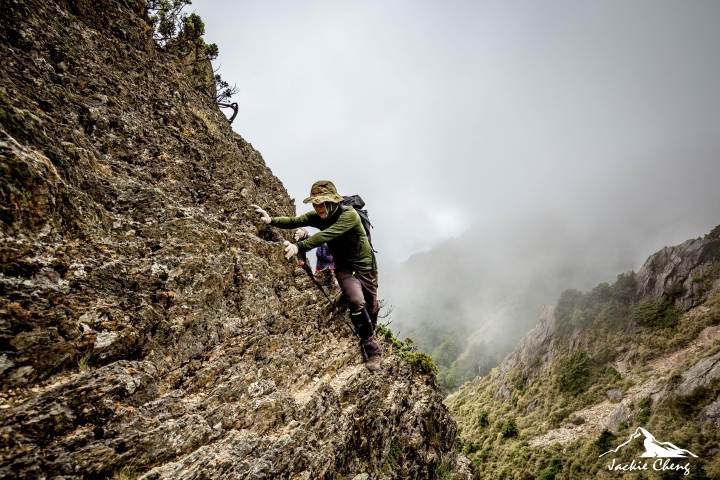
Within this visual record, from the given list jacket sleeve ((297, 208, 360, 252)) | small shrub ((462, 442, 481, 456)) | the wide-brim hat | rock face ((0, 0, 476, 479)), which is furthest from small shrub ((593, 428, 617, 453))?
the wide-brim hat

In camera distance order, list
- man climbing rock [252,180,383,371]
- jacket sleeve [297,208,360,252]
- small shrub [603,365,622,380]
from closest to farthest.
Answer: jacket sleeve [297,208,360,252] < man climbing rock [252,180,383,371] < small shrub [603,365,622,380]

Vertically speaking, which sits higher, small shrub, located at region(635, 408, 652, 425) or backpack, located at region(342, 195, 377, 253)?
backpack, located at region(342, 195, 377, 253)

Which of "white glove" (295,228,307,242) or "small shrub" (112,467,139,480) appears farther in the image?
"white glove" (295,228,307,242)

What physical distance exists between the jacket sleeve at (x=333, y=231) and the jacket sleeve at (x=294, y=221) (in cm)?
104

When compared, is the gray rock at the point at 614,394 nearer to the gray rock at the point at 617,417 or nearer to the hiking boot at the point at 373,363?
the gray rock at the point at 617,417

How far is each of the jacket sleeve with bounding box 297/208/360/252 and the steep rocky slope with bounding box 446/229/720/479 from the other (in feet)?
158

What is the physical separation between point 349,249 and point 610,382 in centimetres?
6976

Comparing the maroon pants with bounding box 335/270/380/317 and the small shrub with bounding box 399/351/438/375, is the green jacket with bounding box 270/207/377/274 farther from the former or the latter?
the small shrub with bounding box 399/351/438/375

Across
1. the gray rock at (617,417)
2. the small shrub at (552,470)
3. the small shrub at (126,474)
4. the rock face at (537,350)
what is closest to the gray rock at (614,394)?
the gray rock at (617,417)

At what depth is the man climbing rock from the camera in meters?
6.79

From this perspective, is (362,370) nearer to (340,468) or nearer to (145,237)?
(340,468)

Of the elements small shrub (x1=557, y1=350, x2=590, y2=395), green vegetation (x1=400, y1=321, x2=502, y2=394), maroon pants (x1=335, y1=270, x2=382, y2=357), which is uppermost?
green vegetation (x1=400, y1=321, x2=502, y2=394)

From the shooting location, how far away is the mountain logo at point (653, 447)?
35.1m

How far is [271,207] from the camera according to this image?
8531 millimetres
